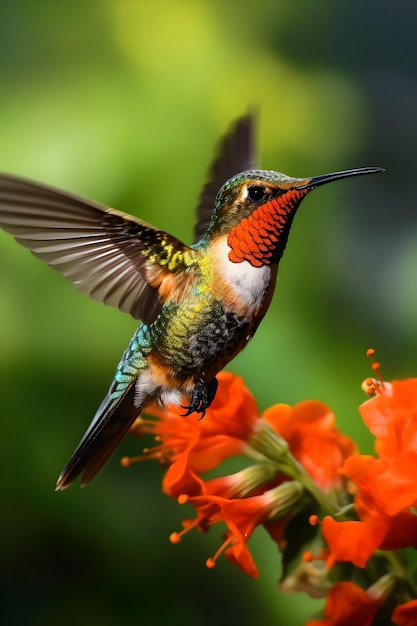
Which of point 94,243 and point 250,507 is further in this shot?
point 250,507

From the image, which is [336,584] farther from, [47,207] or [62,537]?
[62,537]

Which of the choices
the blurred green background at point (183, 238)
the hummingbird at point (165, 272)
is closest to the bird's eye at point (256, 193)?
the hummingbird at point (165, 272)

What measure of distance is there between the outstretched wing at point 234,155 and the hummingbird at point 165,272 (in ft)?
0.36

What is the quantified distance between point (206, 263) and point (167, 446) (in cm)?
23

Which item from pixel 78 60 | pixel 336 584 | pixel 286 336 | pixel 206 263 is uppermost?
pixel 78 60

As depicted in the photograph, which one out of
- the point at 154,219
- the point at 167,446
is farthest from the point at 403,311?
the point at 167,446

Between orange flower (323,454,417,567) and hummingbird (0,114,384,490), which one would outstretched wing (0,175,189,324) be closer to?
hummingbird (0,114,384,490)

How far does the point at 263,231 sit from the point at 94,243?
10cm

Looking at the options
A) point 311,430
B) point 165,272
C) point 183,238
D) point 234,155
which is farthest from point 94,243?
point 183,238

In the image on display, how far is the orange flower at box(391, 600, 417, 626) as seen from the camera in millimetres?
506

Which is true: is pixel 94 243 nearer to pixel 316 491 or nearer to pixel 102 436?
pixel 102 436

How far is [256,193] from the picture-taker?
425 mm

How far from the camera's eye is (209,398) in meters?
0.49

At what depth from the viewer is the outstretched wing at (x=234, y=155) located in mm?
569
